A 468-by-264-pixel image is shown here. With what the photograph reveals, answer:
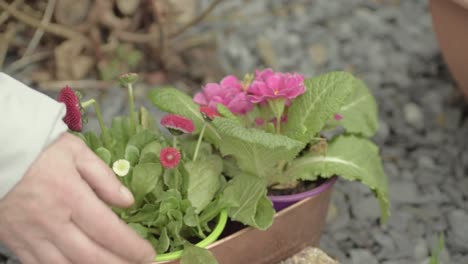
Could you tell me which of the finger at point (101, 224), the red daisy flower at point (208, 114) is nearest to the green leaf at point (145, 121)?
the red daisy flower at point (208, 114)

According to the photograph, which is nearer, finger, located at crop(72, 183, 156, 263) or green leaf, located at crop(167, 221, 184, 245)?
finger, located at crop(72, 183, 156, 263)

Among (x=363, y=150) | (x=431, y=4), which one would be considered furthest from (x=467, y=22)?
(x=363, y=150)

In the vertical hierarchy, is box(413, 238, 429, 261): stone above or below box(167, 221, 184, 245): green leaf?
below

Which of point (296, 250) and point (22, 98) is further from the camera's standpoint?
point (296, 250)

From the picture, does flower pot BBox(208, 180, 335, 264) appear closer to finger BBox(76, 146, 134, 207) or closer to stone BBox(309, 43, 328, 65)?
finger BBox(76, 146, 134, 207)

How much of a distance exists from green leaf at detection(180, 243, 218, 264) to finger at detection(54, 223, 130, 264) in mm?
195

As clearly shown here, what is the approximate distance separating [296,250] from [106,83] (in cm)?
111

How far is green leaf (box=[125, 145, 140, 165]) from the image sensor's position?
141 cm

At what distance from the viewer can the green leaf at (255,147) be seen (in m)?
1.29

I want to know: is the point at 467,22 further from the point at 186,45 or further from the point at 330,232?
the point at 186,45

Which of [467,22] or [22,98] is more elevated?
[22,98]

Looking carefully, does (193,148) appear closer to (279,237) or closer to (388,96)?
(279,237)

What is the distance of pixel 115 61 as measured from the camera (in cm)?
244

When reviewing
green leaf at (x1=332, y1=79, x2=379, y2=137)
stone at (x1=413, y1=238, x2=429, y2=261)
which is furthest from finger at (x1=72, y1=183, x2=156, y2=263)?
stone at (x1=413, y1=238, x2=429, y2=261)
